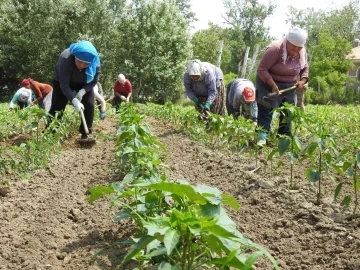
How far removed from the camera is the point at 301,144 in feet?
11.3

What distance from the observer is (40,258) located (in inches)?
90.7

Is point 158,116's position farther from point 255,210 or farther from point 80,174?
point 255,210

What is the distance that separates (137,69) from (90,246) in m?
19.4

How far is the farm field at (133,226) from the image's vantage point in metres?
2.29

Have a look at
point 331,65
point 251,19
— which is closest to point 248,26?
point 251,19

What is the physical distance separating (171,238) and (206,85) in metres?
5.32

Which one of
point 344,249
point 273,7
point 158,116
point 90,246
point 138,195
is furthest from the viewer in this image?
point 273,7

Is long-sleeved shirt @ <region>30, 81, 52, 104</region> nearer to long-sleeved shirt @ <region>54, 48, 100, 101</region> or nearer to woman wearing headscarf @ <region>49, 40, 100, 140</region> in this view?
woman wearing headscarf @ <region>49, 40, 100, 140</region>

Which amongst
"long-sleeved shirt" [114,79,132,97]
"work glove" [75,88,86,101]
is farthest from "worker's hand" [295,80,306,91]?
"long-sleeved shirt" [114,79,132,97]

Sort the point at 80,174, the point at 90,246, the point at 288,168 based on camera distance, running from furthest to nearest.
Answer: the point at 288,168
the point at 80,174
the point at 90,246

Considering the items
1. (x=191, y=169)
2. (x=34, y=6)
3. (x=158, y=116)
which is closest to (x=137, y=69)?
(x=34, y=6)

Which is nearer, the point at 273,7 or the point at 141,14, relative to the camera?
the point at 141,14

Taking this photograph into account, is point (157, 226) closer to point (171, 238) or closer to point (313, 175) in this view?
point (171, 238)

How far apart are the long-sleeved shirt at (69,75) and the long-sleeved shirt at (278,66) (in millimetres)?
1995
